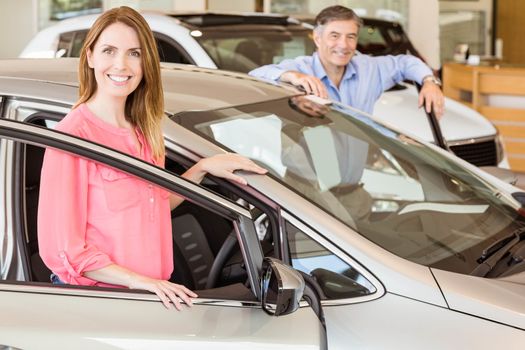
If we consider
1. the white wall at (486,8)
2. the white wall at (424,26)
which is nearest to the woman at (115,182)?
the white wall at (424,26)

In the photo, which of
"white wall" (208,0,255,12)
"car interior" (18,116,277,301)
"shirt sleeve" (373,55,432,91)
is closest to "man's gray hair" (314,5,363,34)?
"shirt sleeve" (373,55,432,91)

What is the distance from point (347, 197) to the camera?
326cm

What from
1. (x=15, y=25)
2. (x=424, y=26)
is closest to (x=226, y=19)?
(x=424, y=26)

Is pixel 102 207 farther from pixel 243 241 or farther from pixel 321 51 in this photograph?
pixel 321 51

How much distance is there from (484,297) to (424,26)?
9258 millimetres

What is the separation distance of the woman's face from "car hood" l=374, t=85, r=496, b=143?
349 cm

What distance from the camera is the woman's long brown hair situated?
8.61 ft

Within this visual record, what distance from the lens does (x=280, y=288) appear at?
2.21 m

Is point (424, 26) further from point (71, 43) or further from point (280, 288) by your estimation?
→ point (280, 288)

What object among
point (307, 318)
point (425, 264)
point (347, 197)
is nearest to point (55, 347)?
point (307, 318)

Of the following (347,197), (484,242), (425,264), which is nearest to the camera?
(425,264)

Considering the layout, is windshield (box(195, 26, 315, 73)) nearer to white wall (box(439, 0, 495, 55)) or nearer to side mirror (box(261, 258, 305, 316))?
side mirror (box(261, 258, 305, 316))

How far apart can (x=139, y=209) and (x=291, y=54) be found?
4.40 meters

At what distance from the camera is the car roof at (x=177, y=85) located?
9.50 ft
